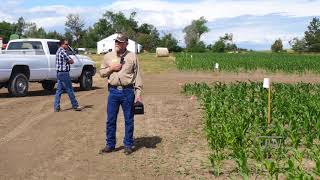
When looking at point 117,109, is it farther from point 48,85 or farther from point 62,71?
point 48,85

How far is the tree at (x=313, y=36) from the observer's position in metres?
113

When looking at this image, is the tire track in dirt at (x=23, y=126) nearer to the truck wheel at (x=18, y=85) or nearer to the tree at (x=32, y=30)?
the truck wheel at (x=18, y=85)

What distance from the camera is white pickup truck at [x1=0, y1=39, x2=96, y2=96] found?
18188 mm

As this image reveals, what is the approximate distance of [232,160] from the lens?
867cm

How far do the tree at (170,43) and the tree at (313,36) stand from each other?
2673cm

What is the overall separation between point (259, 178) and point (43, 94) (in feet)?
44.7

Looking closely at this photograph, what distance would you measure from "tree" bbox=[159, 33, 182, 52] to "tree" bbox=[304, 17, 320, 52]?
26733 millimetres

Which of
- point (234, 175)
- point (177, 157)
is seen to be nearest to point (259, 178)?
point (234, 175)

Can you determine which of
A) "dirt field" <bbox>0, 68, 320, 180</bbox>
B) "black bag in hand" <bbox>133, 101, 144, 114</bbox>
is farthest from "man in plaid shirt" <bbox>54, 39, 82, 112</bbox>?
"black bag in hand" <bbox>133, 101, 144, 114</bbox>

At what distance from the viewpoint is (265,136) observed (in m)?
9.06

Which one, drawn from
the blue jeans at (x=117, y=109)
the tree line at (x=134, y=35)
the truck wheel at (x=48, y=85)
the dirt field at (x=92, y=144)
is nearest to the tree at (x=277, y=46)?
the tree line at (x=134, y=35)

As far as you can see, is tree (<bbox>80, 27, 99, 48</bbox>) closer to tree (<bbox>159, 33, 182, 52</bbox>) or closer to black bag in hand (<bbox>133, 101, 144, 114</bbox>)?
tree (<bbox>159, 33, 182, 52</bbox>)

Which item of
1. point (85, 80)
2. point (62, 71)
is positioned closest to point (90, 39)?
point (85, 80)

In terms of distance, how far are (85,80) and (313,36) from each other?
106m
